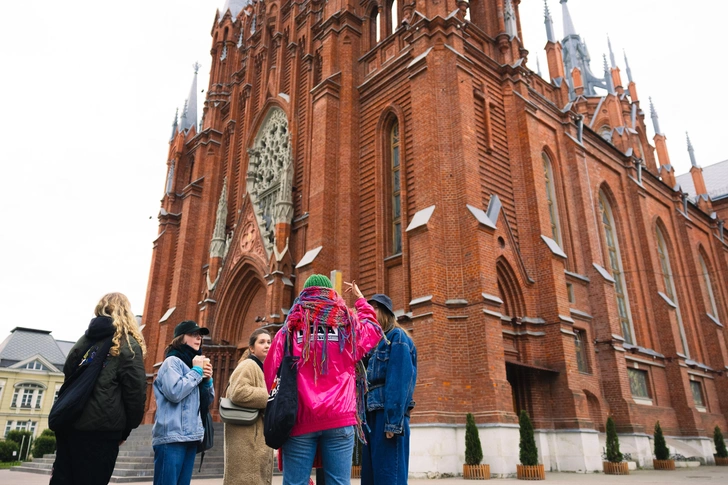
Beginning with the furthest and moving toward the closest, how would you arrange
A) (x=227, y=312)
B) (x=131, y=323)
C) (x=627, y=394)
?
(x=227, y=312) < (x=627, y=394) < (x=131, y=323)

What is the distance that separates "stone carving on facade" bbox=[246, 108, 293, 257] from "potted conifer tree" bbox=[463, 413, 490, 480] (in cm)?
992

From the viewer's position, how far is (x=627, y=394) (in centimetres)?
1620

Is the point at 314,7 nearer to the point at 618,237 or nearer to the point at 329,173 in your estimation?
the point at 329,173

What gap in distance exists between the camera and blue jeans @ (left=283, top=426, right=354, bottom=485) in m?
3.24

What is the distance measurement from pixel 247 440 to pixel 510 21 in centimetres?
1749

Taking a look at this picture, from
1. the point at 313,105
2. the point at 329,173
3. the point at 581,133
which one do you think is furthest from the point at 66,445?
the point at 581,133

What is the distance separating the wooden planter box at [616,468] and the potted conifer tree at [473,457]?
4.43 metres

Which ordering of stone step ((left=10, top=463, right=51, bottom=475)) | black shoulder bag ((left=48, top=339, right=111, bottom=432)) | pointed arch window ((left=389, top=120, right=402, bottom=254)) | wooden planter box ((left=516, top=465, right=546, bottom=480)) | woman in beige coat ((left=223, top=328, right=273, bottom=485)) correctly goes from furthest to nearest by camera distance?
→ 1. pointed arch window ((left=389, top=120, right=402, bottom=254))
2. stone step ((left=10, top=463, right=51, bottom=475))
3. wooden planter box ((left=516, top=465, right=546, bottom=480))
4. woman in beige coat ((left=223, top=328, right=273, bottom=485))
5. black shoulder bag ((left=48, top=339, right=111, bottom=432))

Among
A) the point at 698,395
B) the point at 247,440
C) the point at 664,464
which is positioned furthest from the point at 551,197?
the point at 247,440

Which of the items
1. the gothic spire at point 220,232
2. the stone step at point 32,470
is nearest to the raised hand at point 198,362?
the stone step at point 32,470

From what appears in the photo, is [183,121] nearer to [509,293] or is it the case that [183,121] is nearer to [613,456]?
[509,293]

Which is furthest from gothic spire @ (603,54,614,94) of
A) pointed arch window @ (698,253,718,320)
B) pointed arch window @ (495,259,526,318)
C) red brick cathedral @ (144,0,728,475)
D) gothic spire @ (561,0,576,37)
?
pointed arch window @ (495,259,526,318)

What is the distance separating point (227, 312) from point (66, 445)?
1696 centimetres

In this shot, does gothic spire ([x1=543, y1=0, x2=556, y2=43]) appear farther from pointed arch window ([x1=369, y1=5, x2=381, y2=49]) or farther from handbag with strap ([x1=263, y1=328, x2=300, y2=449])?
handbag with strap ([x1=263, y1=328, x2=300, y2=449])
